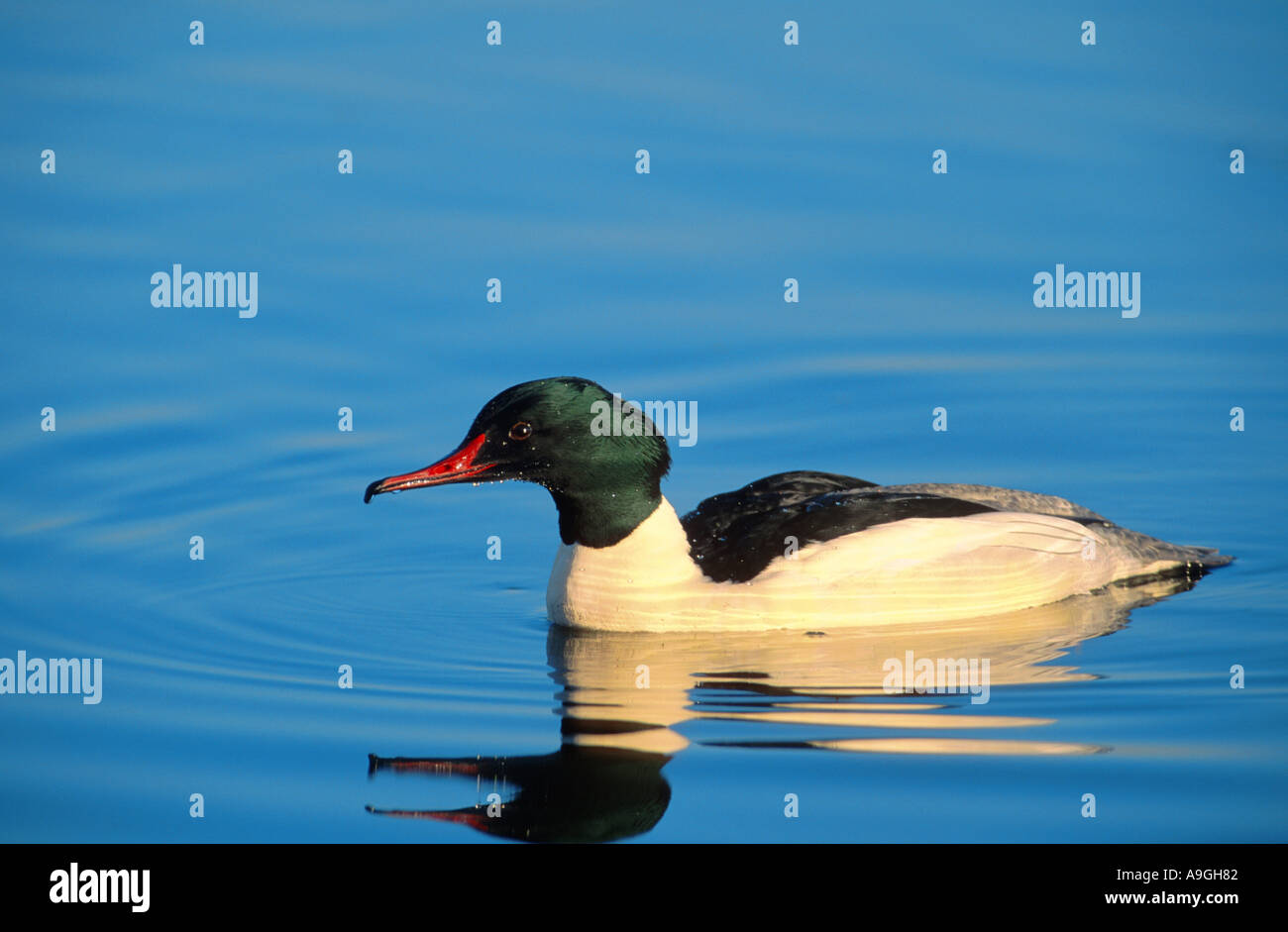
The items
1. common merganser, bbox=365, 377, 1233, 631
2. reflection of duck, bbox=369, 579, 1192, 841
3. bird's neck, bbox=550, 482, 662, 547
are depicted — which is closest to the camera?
reflection of duck, bbox=369, 579, 1192, 841

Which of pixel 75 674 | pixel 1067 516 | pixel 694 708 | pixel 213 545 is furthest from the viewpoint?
pixel 213 545

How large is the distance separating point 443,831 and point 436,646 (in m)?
2.68

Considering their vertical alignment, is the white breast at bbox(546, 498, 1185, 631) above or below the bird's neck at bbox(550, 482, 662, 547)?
below

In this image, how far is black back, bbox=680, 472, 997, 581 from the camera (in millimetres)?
11398

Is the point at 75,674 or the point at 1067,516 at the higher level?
the point at 1067,516

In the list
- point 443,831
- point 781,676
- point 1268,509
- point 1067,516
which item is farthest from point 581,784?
point 1268,509

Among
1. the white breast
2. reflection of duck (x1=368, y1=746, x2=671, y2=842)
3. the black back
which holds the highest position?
the black back

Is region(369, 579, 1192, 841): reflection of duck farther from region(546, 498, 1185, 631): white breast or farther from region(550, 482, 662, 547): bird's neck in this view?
region(550, 482, 662, 547): bird's neck

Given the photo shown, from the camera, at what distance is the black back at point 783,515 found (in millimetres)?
11398

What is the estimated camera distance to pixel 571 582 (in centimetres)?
1163

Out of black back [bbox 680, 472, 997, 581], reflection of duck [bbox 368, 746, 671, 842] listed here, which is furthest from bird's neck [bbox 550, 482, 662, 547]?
reflection of duck [bbox 368, 746, 671, 842]

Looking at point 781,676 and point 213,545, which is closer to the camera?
point 781,676

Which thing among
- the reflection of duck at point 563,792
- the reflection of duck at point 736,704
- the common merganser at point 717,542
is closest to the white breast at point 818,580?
the common merganser at point 717,542

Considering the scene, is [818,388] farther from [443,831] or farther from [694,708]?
[443,831]
